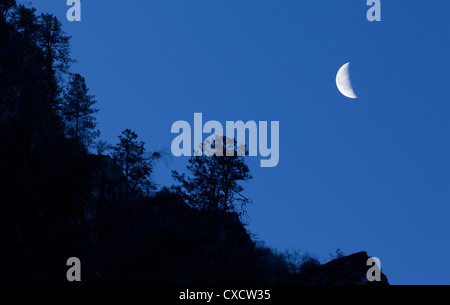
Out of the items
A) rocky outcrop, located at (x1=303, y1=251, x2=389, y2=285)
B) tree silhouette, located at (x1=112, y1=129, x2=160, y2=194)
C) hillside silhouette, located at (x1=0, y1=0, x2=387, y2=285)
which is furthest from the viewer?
tree silhouette, located at (x1=112, y1=129, x2=160, y2=194)

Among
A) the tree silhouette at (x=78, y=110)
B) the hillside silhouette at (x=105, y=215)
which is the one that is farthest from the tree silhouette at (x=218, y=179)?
the tree silhouette at (x=78, y=110)

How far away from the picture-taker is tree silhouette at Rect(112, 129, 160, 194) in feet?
173

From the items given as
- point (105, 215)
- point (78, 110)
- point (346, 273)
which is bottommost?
point (346, 273)

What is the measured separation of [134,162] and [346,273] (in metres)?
29.1

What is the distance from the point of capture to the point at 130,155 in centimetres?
5341

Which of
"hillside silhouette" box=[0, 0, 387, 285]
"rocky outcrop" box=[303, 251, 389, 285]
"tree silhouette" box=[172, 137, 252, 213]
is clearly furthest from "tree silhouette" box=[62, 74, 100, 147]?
"rocky outcrop" box=[303, 251, 389, 285]

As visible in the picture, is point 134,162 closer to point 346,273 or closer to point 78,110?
point 78,110

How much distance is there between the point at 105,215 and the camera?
136 feet

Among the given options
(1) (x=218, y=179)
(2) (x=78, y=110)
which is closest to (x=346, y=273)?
(1) (x=218, y=179)

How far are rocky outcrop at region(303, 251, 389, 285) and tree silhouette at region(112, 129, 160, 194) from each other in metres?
25.1

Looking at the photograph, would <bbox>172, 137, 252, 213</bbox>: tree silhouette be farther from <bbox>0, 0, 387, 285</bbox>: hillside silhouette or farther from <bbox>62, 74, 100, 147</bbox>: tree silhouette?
<bbox>62, 74, 100, 147</bbox>: tree silhouette
